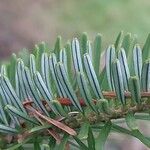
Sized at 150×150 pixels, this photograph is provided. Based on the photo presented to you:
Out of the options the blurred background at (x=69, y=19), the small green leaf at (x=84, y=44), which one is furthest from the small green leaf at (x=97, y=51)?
the blurred background at (x=69, y=19)

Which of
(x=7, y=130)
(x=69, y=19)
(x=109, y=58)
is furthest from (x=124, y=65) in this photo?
(x=69, y=19)

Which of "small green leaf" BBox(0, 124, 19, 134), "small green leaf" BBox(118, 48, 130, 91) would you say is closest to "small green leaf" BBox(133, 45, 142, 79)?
"small green leaf" BBox(118, 48, 130, 91)

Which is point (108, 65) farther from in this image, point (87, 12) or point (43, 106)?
point (87, 12)

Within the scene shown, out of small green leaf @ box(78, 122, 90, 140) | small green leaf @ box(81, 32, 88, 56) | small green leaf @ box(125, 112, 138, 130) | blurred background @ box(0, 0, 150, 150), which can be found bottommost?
blurred background @ box(0, 0, 150, 150)

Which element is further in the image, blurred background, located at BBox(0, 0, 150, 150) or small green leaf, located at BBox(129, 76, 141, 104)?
blurred background, located at BBox(0, 0, 150, 150)

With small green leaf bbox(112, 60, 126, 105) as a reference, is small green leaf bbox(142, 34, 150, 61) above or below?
above

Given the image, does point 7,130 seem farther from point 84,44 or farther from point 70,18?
point 70,18

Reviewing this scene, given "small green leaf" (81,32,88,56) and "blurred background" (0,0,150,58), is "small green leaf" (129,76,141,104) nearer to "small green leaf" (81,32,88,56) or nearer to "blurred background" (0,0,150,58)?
"small green leaf" (81,32,88,56)

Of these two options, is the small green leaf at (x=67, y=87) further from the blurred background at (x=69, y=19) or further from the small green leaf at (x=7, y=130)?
the blurred background at (x=69, y=19)

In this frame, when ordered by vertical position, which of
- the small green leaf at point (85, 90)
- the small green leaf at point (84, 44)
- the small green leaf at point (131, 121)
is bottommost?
the small green leaf at point (131, 121)
